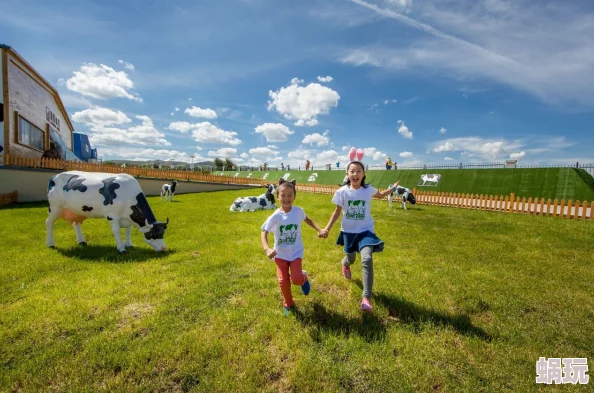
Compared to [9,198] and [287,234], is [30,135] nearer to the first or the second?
[9,198]

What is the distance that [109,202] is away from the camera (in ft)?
19.3

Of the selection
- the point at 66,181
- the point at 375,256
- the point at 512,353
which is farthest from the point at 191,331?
the point at 66,181

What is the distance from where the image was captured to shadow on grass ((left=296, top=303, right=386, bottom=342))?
9.69 feet

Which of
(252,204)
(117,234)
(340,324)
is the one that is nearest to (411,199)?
(252,204)

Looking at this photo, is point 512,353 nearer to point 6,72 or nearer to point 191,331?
point 191,331

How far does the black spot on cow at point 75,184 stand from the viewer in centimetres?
598

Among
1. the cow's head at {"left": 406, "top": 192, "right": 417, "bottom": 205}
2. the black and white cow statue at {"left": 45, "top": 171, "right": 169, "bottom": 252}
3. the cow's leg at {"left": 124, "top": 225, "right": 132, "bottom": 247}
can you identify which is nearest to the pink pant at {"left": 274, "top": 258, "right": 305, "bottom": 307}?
the black and white cow statue at {"left": 45, "top": 171, "right": 169, "bottom": 252}

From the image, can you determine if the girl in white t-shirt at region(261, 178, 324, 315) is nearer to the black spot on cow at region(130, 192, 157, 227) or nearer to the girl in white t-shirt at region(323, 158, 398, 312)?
the girl in white t-shirt at region(323, 158, 398, 312)

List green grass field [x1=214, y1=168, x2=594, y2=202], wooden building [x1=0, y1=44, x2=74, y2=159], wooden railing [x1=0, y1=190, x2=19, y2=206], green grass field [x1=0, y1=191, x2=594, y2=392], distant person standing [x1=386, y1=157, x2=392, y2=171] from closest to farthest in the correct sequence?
green grass field [x1=0, y1=191, x2=594, y2=392] → wooden railing [x1=0, y1=190, x2=19, y2=206] → green grass field [x1=214, y1=168, x2=594, y2=202] → wooden building [x1=0, y1=44, x2=74, y2=159] → distant person standing [x1=386, y1=157, x2=392, y2=171]

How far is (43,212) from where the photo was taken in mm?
10906

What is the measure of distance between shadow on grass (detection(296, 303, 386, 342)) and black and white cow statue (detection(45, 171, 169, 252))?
4.15 meters

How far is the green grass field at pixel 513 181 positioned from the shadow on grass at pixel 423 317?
54.4 ft

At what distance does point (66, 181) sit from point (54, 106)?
86.2 feet

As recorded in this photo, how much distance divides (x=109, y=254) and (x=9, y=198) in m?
13.9
